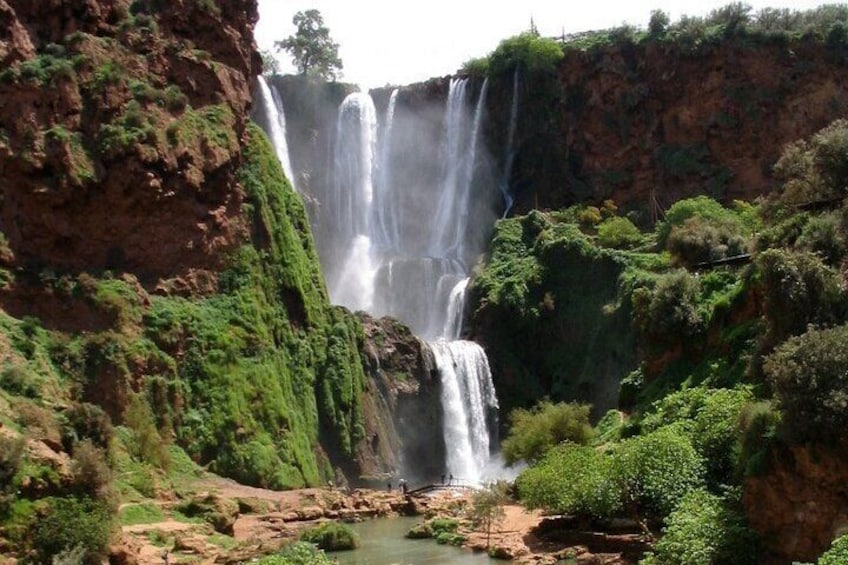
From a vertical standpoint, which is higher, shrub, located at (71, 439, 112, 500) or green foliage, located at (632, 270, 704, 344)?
green foliage, located at (632, 270, 704, 344)

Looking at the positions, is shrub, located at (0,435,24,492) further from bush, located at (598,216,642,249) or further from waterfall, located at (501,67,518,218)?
waterfall, located at (501,67,518,218)

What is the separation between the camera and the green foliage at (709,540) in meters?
22.9

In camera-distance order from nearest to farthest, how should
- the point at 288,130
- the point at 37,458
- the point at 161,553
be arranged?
the point at 37,458 → the point at 161,553 → the point at 288,130

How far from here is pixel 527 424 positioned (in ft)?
146

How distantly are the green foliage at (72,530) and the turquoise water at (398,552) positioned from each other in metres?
7.60

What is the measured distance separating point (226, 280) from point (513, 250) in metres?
25.5

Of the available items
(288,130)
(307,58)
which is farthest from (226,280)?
(307,58)

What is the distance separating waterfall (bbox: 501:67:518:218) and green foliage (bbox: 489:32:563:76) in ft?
2.70

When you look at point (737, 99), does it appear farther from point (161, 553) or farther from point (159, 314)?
point (161, 553)

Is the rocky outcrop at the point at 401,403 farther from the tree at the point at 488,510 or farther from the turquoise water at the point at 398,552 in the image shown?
the tree at the point at 488,510

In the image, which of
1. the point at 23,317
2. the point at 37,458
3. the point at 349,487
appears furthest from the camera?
the point at 349,487

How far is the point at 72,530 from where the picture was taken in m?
24.1

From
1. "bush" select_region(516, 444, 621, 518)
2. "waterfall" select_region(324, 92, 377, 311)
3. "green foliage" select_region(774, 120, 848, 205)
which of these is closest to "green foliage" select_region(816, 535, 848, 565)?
"bush" select_region(516, 444, 621, 518)

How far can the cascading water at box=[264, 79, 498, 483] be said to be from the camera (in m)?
66.9
